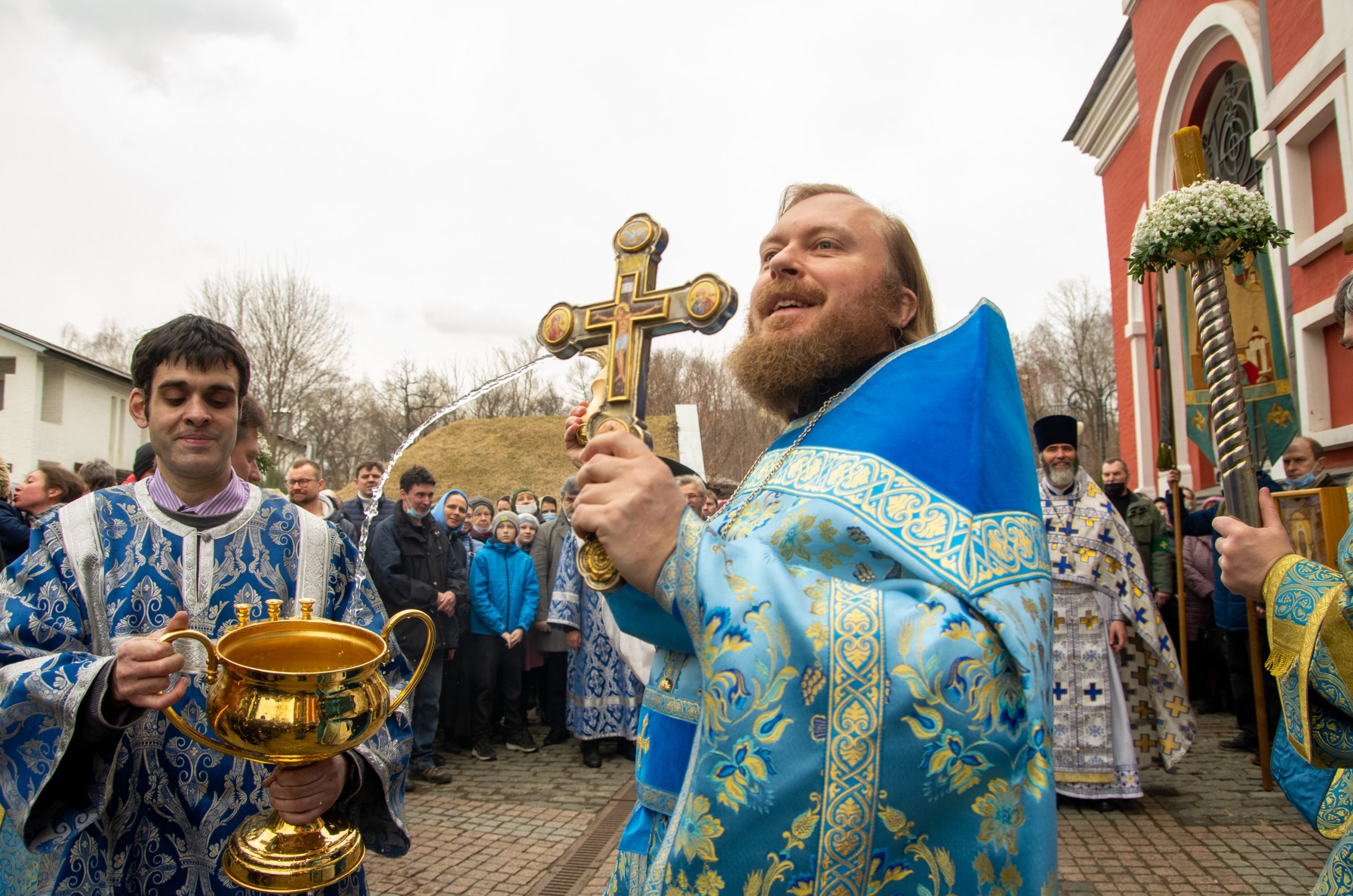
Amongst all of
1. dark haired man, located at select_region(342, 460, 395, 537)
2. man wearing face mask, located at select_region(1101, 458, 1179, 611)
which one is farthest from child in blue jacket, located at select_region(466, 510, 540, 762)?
man wearing face mask, located at select_region(1101, 458, 1179, 611)

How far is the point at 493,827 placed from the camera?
548 cm

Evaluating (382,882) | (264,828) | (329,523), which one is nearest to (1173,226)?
(329,523)

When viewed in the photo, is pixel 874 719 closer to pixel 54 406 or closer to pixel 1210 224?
pixel 1210 224

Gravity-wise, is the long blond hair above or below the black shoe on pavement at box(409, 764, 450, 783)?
above

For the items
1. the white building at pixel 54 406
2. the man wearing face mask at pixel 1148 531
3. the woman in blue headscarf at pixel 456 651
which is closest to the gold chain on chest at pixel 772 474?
the woman in blue headscarf at pixel 456 651

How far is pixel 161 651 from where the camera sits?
1.71 metres

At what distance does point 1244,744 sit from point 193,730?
326 inches

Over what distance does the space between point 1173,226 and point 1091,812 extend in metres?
4.29

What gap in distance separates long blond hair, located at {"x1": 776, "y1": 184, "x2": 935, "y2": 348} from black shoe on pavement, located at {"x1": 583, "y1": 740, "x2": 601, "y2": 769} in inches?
235

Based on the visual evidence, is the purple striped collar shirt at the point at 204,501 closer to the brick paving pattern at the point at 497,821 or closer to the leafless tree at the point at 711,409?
the brick paving pattern at the point at 497,821

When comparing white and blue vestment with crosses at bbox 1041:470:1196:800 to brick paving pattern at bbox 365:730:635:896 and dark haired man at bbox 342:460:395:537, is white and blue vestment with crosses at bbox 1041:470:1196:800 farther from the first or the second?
dark haired man at bbox 342:460:395:537

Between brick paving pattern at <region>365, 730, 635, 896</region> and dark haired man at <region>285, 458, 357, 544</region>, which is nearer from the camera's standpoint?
brick paving pattern at <region>365, 730, 635, 896</region>

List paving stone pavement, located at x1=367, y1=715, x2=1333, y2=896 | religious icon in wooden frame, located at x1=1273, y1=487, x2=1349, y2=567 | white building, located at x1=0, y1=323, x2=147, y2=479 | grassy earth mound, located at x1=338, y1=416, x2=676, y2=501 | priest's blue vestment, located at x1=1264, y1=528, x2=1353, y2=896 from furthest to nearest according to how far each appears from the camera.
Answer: grassy earth mound, located at x1=338, y1=416, x2=676, y2=501
white building, located at x1=0, y1=323, x2=147, y2=479
paving stone pavement, located at x1=367, y1=715, x2=1333, y2=896
religious icon in wooden frame, located at x1=1273, y1=487, x2=1349, y2=567
priest's blue vestment, located at x1=1264, y1=528, x2=1353, y2=896

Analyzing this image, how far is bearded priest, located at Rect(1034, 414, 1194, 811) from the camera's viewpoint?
585cm
